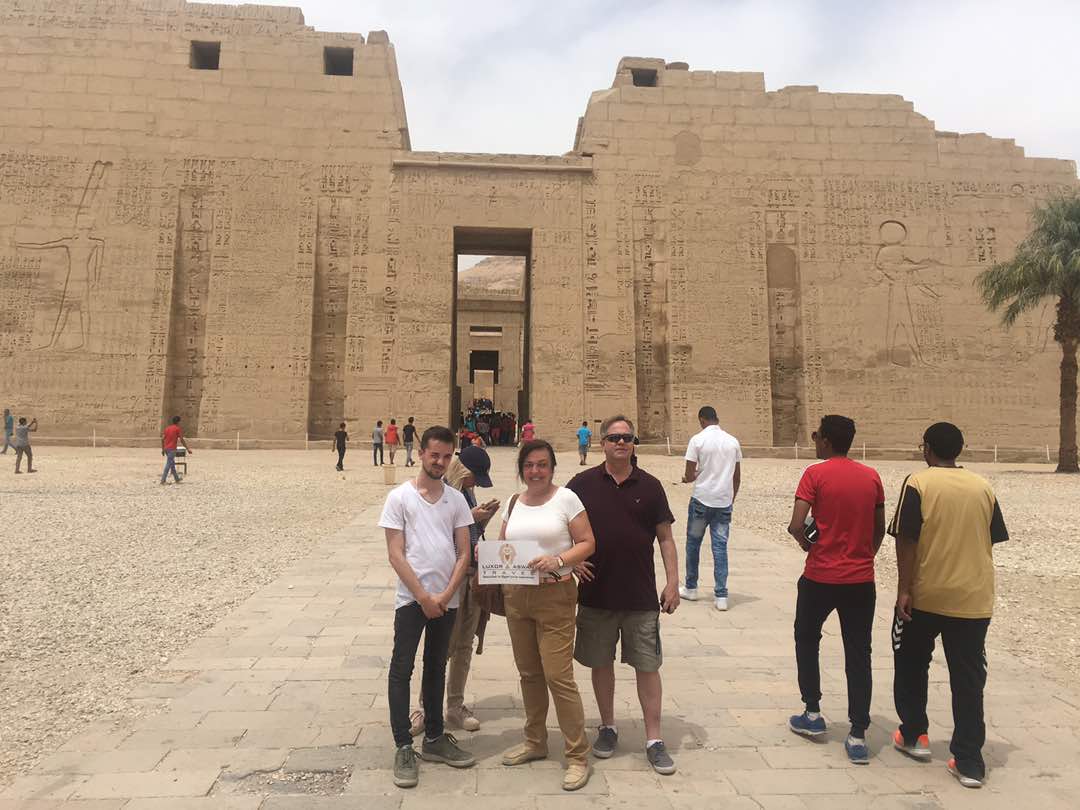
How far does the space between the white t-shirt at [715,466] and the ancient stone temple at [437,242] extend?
14.4m

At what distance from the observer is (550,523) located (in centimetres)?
274

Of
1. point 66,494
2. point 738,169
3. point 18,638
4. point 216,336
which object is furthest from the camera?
point 738,169

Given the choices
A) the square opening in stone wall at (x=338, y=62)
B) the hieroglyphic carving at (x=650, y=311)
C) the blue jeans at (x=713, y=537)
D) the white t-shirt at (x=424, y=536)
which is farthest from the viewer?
the square opening in stone wall at (x=338, y=62)

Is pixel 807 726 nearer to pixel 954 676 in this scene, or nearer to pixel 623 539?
pixel 954 676

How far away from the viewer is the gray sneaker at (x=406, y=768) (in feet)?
8.58

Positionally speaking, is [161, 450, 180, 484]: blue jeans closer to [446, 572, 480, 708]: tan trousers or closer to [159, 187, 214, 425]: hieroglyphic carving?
[159, 187, 214, 425]: hieroglyphic carving

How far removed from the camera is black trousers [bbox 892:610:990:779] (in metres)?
2.70

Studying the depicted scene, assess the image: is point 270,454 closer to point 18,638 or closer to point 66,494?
point 66,494

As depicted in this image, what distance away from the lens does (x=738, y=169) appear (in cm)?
2147

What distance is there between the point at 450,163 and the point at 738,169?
28.9 feet

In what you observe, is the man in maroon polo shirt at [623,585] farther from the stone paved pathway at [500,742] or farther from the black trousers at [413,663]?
the black trousers at [413,663]

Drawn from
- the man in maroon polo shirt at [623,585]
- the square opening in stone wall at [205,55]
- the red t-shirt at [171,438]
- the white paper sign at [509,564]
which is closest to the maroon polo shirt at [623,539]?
the man in maroon polo shirt at [623,585]

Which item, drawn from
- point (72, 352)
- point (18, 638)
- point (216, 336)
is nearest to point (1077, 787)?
point (18, 638)

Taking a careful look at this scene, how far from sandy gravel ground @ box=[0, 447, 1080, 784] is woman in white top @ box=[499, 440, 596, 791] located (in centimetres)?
197
